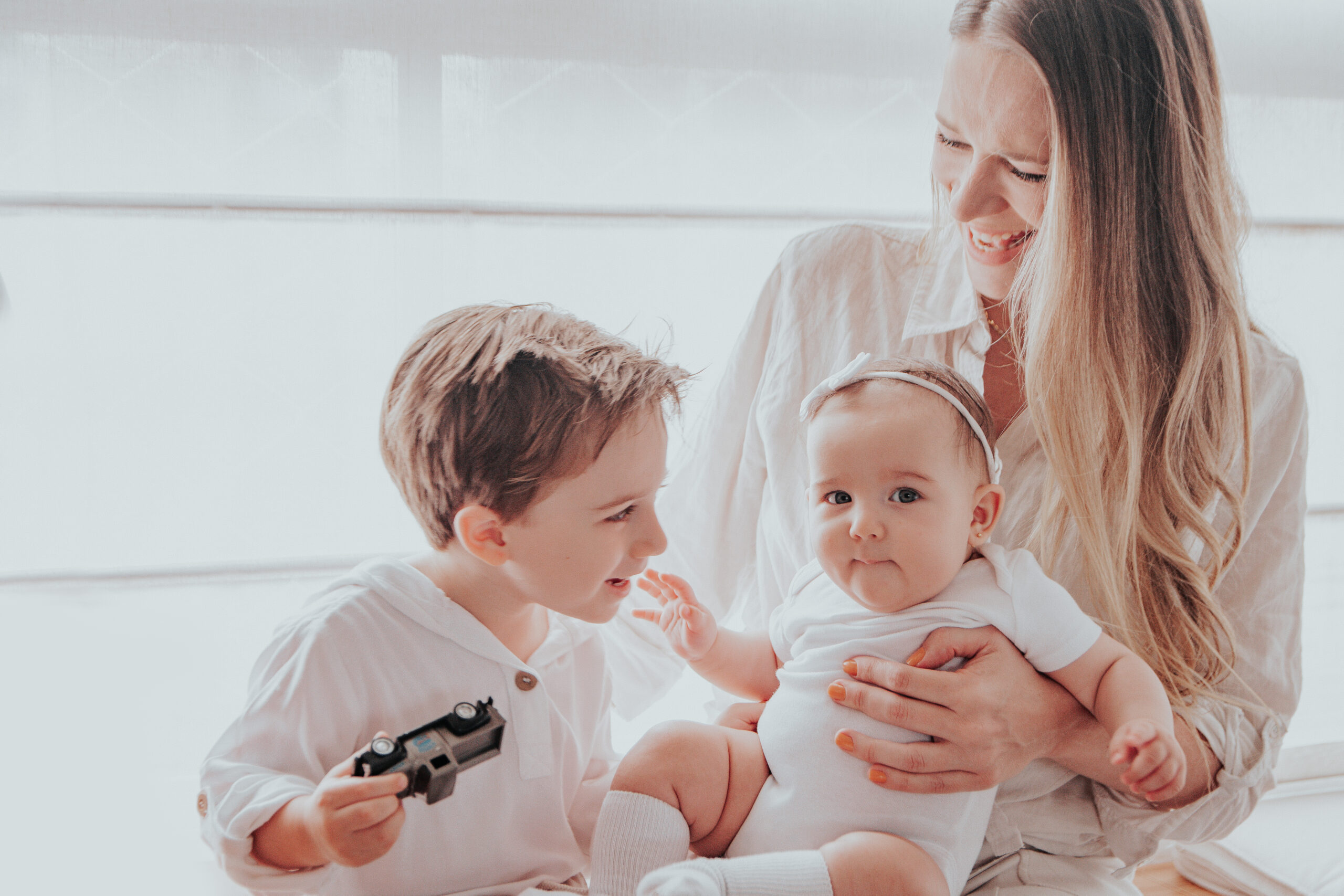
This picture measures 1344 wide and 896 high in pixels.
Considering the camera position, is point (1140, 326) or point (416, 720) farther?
point (1140, 326)

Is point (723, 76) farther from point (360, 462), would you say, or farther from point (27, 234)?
point (27, 234)

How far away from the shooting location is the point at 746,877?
826 mm

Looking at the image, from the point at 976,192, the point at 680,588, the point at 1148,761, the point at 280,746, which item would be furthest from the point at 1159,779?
the point at 280,746

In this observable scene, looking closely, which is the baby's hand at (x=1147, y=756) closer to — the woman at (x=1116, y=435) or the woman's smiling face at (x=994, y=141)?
the woman at (x=1116, y=435)

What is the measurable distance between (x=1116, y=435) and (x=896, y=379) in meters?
0.29

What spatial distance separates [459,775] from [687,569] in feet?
1.50

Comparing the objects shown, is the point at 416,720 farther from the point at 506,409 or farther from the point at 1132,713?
the point at 1132,713

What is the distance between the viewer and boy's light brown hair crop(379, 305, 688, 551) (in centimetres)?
92

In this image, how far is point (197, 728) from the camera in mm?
1605

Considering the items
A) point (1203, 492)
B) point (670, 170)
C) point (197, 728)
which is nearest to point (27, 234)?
point (197, 728)

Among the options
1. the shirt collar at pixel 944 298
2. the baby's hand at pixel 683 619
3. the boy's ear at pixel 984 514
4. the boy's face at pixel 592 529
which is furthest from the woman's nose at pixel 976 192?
the baby's hand at pixel 683 619

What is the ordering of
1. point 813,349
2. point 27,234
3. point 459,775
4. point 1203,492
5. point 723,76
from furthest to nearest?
point 723,76 < point 27,234 < point 813,349 < point 1203,492 < point 459,775

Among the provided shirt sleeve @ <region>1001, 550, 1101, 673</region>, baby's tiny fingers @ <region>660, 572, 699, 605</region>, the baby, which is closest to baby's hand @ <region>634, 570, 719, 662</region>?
baby's tiny fingers @ <region>660, 572, 699, 605</region>

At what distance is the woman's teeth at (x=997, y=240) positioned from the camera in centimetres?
118
